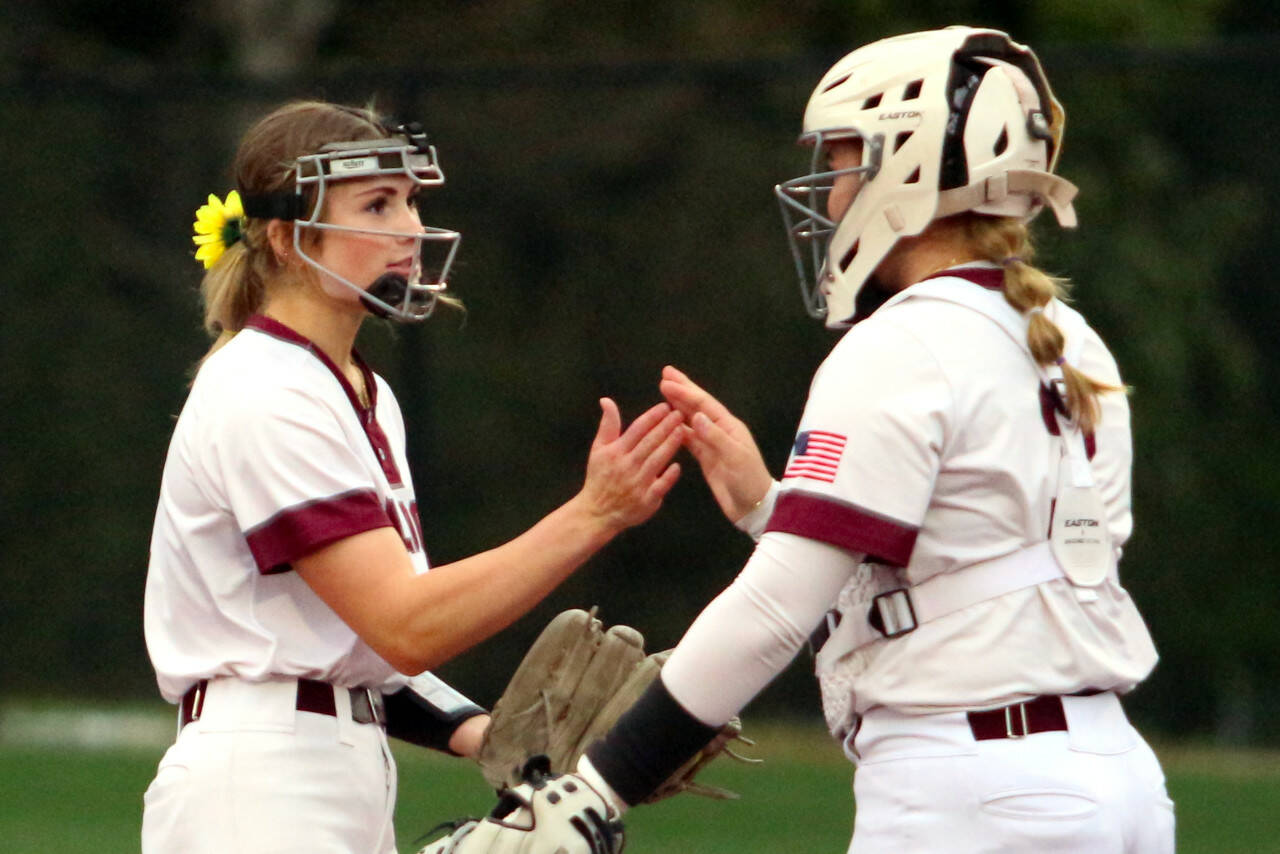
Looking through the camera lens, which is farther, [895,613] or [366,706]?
[366,706]

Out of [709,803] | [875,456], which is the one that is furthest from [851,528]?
[709,803]

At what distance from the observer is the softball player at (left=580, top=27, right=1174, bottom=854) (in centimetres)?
318

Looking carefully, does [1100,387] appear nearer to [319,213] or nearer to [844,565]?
[844,565]

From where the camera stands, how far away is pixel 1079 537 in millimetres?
3293

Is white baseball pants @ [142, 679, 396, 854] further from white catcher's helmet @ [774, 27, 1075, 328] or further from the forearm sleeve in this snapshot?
white catcher's helmet @ [774, 27, 1075, 328]

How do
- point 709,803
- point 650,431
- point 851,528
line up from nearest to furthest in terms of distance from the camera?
point 851,528, point 650,431, point 709,803

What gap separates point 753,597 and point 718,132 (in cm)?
680

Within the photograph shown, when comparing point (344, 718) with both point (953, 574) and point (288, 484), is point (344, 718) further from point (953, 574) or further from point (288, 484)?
point (953, 574)

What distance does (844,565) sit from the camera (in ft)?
10.5

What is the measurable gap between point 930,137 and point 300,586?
149 cm

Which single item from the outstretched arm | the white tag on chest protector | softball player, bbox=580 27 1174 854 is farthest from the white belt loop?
the white tag on chest protector

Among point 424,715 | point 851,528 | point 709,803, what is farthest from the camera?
point 709,803

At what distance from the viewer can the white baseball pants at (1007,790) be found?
3.17 m

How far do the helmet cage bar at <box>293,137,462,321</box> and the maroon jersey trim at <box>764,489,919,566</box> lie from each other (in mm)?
1220
